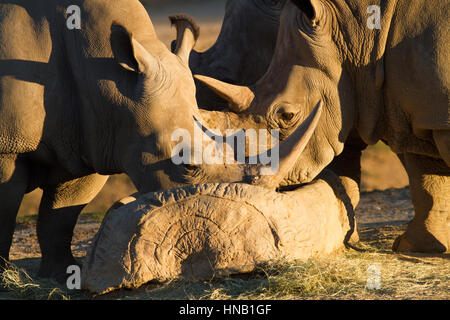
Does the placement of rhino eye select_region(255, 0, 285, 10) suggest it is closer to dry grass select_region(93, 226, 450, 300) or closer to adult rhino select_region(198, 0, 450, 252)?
adult rhino select_region(198, 0, 450, 252)

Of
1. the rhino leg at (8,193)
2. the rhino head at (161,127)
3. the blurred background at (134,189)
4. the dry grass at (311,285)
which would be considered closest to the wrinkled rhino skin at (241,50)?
the rhino head at (161,127)

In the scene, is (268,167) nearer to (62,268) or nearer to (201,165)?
(201,165)

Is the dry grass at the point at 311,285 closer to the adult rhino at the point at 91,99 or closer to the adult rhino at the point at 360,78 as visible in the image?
the adult rhino at the point at 91,99

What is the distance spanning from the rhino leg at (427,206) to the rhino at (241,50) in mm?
1610

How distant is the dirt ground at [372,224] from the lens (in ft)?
15.6

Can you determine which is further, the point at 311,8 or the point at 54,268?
the point at 54,268

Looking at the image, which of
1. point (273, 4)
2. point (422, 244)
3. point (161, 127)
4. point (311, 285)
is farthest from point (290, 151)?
point (273, 4)

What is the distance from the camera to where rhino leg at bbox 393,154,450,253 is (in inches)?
269

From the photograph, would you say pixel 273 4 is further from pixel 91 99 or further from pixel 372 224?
pixel 372 224

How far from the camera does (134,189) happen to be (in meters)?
12.6

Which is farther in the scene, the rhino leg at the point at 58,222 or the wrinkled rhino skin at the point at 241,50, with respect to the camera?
the wrinkled rhino skin at the point at 241,50

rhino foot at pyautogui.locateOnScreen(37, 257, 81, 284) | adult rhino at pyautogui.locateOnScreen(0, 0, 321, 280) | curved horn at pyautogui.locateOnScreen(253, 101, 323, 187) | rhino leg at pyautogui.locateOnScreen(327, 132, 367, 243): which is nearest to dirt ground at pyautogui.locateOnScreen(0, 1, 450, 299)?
rhino foot at pyautogui.locateOnScreen(37, 257, 81, 284)

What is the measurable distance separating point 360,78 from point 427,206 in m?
1.27

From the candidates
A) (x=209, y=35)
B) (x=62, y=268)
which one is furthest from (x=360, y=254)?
(x=209, y=35)
